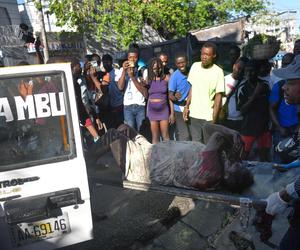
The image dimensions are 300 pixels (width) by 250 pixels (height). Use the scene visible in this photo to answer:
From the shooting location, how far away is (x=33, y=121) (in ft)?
9.28

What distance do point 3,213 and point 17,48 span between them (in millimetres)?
21788

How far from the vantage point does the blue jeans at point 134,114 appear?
5723mm

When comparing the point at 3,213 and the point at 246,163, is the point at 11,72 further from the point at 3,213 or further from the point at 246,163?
the point at 246,163

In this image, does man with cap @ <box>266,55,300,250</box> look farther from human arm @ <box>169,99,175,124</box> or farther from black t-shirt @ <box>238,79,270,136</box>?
human arm @ <box>169,99,175,124</box>

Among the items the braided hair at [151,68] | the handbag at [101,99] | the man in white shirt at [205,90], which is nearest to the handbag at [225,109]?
the man in white shirt at [205,90]

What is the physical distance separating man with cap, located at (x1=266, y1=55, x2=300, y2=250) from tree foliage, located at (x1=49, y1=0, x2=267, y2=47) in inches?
539

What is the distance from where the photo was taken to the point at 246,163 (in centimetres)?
370

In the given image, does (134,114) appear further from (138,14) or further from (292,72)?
(138,14)

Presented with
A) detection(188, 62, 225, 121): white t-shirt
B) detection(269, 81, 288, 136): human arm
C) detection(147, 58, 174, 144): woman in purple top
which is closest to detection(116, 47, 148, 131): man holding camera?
detection(147, 58, 174, 144): woman in purple top

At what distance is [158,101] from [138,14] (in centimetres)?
1079

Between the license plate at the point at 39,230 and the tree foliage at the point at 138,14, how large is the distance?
13532 millimetres

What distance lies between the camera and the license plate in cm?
271

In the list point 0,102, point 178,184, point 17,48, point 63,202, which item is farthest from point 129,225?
point 17,48

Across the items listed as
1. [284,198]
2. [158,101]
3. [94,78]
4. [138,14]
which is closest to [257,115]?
[158,101]
